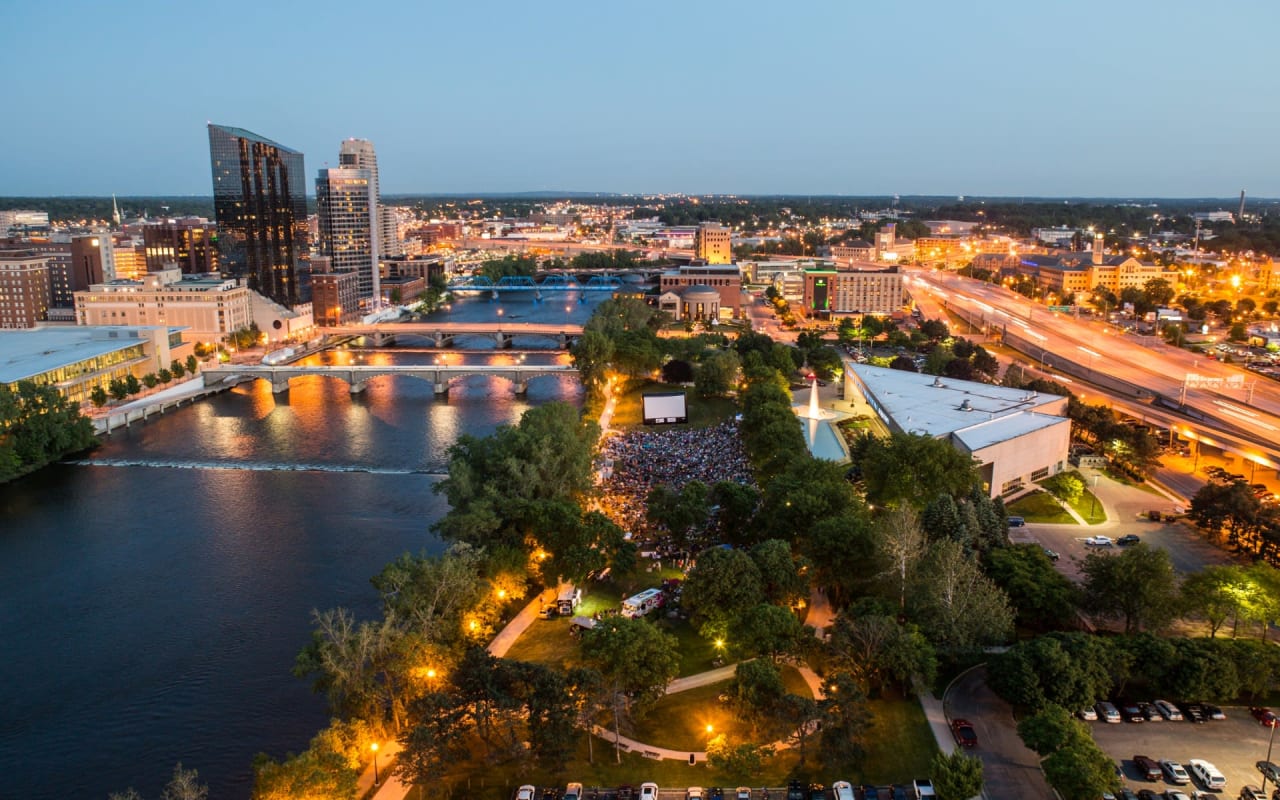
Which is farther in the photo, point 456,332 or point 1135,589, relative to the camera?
point 456,332

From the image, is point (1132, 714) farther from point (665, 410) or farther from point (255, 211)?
point (255, 211)

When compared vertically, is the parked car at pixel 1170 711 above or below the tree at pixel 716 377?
below

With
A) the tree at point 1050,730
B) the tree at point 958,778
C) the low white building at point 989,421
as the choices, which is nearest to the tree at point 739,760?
the tree at point 958,778

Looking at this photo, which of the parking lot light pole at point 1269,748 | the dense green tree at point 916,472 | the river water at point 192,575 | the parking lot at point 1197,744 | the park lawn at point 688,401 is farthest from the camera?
the park lawn at point 688,401

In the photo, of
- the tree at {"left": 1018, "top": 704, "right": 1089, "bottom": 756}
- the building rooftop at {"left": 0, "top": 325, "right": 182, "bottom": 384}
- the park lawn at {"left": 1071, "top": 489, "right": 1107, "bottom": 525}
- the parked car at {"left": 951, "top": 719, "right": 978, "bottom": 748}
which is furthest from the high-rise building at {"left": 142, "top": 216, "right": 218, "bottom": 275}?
the tree at {"left": 1018, "top": 704, "right": 1089, "bottom": 756}

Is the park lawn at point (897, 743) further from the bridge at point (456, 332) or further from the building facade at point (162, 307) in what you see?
the building facade at point (162, 307)

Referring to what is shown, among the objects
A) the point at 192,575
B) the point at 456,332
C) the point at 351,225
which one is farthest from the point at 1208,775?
the point at 351,225

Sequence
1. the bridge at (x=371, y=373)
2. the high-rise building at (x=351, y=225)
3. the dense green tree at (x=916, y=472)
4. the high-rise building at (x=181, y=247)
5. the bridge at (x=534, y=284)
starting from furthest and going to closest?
1. the bridge at (x=534, y=284)
2. the high-rise building at (x=181, y=247)
3. the high-rise building at (x=351, y=225)
4. the bridge at (x=371, y=373)
5. the dense green tree at (x=916, y=472)
